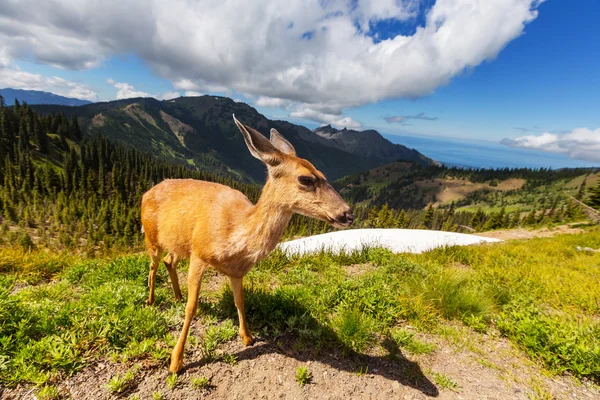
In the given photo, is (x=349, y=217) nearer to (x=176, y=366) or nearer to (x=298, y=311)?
(x=298, y=311)

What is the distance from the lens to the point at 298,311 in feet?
18.1

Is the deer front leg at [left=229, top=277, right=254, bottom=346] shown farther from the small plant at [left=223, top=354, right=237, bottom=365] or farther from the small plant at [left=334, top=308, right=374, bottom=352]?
the small plant at [left=334, top=308, right=374, bottom=352]

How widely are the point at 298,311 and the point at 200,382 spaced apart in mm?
2268

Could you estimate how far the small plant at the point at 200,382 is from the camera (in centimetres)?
381

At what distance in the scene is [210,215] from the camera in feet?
14.1

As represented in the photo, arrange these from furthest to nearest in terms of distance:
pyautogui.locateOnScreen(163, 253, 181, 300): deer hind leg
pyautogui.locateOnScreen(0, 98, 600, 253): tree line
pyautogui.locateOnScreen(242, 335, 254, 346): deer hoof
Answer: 1. pyautogui.locateOnScreen(0, 98, 600, 253): tree line
2. pyautogui.locateOnScreen(163, 253, 181, 300): deer hind leg
3. pyautogui.locateOnScreen(242, 335, 254, 346): deer hoof

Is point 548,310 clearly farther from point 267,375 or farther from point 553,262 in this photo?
point 267,375

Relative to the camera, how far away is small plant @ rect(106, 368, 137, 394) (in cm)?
350

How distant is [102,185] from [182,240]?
10931 centimetres

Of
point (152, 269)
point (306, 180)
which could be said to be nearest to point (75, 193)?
point (152, 269)

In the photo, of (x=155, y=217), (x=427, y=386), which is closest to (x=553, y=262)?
(x=427, y=386)

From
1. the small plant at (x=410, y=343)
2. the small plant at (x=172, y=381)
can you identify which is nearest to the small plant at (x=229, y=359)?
the small plant at (x=172, y=381)

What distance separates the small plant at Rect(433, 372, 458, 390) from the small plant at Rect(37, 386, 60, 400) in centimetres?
556

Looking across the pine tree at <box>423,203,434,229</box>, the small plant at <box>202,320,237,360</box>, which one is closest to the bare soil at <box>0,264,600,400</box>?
the small plant at <box>202,320,237,360</box>
